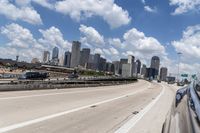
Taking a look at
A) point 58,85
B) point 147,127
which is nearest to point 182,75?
point 58,85

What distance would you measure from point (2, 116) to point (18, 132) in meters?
2.67

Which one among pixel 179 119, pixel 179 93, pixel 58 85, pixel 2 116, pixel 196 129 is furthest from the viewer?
pixel 58 85

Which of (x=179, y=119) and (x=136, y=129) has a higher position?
(x=179, y=119)

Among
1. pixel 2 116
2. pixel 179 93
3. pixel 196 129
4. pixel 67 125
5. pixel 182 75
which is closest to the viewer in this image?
pixel 196 129

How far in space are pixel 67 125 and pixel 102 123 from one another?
1.61 m

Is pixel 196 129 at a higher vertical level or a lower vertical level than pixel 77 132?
higher

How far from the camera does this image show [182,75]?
15088cm

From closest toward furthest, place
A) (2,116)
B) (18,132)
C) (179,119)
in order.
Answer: (179,119) → (18,132) → (2,116)

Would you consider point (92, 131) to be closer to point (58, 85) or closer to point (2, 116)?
point (2, 116)

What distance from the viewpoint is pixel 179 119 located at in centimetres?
484

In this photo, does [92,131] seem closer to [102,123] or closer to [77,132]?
[77,132]

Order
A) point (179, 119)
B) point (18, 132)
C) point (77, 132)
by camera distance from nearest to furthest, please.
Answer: point (179, 119) → point (18, 132) → point (77, 132)

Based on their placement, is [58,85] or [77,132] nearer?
[77,132]

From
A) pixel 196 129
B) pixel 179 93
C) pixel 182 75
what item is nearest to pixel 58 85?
pixel 179 93
